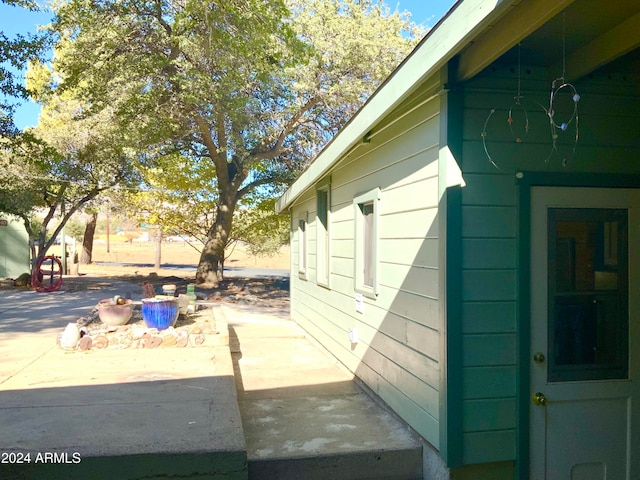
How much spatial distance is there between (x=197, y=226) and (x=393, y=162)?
15.1m

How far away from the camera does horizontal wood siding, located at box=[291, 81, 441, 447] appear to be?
130 inches

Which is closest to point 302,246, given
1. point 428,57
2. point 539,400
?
point 539,400

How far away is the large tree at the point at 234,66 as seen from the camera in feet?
35.6

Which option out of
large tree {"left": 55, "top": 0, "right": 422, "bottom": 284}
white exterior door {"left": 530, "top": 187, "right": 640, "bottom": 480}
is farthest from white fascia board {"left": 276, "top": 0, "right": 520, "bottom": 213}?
large tree {"left": 55, "top": 0, "right": 422, "bottom": 284}

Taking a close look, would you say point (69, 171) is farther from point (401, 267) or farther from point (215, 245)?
point (401, 267)

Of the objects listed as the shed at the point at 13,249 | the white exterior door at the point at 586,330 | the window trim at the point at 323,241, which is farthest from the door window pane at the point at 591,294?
the shed at the point at 13,249

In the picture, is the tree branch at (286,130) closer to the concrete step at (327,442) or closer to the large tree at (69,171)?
the large tree at (69,171)

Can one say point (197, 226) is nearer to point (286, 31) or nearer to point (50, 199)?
point (50, 199)

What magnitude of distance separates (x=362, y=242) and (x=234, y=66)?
8055 millimetres

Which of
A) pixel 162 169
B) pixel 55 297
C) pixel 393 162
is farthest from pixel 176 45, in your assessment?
pixel 393 162

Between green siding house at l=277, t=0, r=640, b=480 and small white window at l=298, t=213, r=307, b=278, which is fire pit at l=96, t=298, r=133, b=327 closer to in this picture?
small white window at l=298, t=213, r=307, b=278

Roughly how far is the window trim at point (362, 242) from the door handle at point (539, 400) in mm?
1614

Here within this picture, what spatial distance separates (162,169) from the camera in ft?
53.5

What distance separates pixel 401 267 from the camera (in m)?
3.87
